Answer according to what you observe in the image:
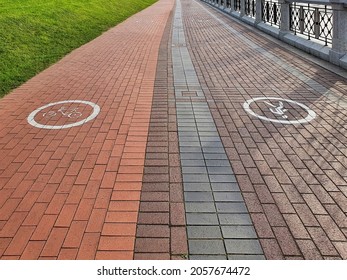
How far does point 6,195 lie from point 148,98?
4004 mm

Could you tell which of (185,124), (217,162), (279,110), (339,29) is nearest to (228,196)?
(217,162)

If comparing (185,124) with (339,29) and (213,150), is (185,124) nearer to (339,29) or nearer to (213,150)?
(213,150)

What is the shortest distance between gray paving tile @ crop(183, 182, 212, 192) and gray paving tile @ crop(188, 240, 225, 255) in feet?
3.09

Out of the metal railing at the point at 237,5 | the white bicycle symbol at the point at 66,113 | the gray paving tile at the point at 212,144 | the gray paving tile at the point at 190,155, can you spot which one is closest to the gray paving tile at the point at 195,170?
the gray paving tile at the point at 190,155

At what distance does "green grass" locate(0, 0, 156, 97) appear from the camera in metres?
10.3

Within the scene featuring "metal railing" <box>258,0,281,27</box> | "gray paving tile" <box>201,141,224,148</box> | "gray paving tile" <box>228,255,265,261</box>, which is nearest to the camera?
"gray paving tile" <box>228,255,265,261</box>

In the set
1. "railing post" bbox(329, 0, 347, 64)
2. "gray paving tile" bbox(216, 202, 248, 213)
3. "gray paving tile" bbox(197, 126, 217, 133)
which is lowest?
"gray paving tile" bbox(216, 202, 248, 213)

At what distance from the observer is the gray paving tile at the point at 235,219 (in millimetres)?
3668

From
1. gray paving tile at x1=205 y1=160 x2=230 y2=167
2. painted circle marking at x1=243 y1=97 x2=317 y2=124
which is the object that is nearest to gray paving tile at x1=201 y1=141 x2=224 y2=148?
gray paving tile at x1=205 y1=160 x2=230 y2=167

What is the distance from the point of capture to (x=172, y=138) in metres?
5.73

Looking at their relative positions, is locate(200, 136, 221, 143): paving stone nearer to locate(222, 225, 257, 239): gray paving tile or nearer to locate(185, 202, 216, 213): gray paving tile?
locate(185, 202, 216, 213): gray paving tile

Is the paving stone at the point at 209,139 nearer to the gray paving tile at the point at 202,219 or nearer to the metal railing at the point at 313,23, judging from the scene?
the gray paving tile at the point at 202,219
